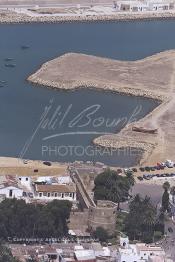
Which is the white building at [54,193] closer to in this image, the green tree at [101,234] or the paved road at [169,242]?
the green tree at [101,234]

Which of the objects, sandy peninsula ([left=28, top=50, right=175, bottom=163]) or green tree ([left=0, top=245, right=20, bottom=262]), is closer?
green tree ([left=0, top=245, right=20, bottom=262])

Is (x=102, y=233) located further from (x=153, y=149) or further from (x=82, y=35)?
(x=82, y=35)

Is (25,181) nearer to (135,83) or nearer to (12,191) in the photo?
(12,191)

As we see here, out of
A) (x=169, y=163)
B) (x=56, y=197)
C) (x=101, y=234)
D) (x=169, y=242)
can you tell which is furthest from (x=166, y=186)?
(x=101, y=234)

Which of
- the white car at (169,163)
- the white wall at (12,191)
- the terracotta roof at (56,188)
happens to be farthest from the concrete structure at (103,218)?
the white car at (169,163)

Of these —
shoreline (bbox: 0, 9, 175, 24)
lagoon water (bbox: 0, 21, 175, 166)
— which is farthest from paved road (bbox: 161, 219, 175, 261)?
shoreline (bbox: 0, 9, 175, 24)

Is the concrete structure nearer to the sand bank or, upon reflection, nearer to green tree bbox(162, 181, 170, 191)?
green tree bbox(162, 181, 170, 191)

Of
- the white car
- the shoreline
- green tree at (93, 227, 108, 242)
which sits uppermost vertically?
the shoreline

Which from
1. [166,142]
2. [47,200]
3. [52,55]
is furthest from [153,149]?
[52,55]
